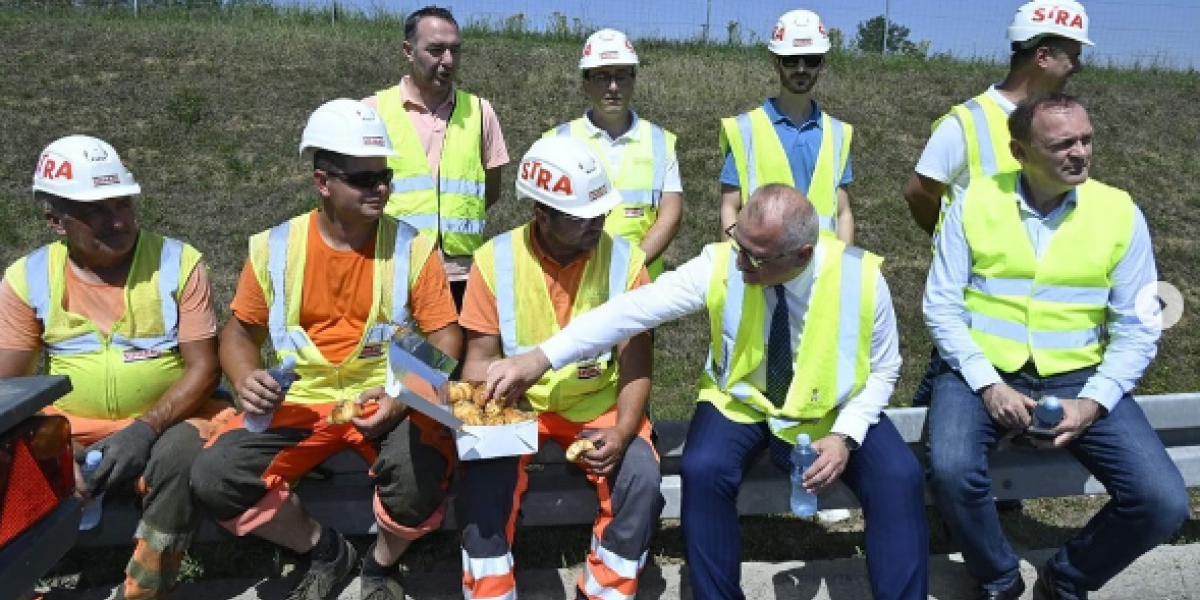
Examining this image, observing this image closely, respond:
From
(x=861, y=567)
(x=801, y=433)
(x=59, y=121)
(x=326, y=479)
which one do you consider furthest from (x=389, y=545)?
(x=59, y=121)

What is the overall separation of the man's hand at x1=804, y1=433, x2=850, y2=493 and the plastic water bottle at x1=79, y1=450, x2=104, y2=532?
243 centimetres

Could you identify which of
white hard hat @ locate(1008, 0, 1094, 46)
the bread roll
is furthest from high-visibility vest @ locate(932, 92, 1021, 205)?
the bread roll

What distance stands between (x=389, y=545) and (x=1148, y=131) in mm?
12194

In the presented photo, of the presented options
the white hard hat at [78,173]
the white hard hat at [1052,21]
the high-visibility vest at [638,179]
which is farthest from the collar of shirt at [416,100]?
the white hard hat at [1052,21]

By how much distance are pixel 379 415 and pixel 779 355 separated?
1438 millimetres

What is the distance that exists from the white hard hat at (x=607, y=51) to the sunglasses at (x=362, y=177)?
1.48m

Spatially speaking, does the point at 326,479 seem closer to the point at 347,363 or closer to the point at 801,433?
the point at 347,363

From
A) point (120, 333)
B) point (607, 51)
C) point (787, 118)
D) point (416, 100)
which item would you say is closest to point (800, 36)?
point (787, 118)

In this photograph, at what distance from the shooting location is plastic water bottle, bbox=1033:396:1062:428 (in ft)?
12.5

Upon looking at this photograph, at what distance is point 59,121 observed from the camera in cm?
1084

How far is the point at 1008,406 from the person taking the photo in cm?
389

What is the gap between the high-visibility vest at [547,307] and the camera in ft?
13.0

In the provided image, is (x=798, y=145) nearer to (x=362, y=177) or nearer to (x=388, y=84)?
(x=362, y=177)

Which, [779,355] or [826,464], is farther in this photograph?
[779,355]
